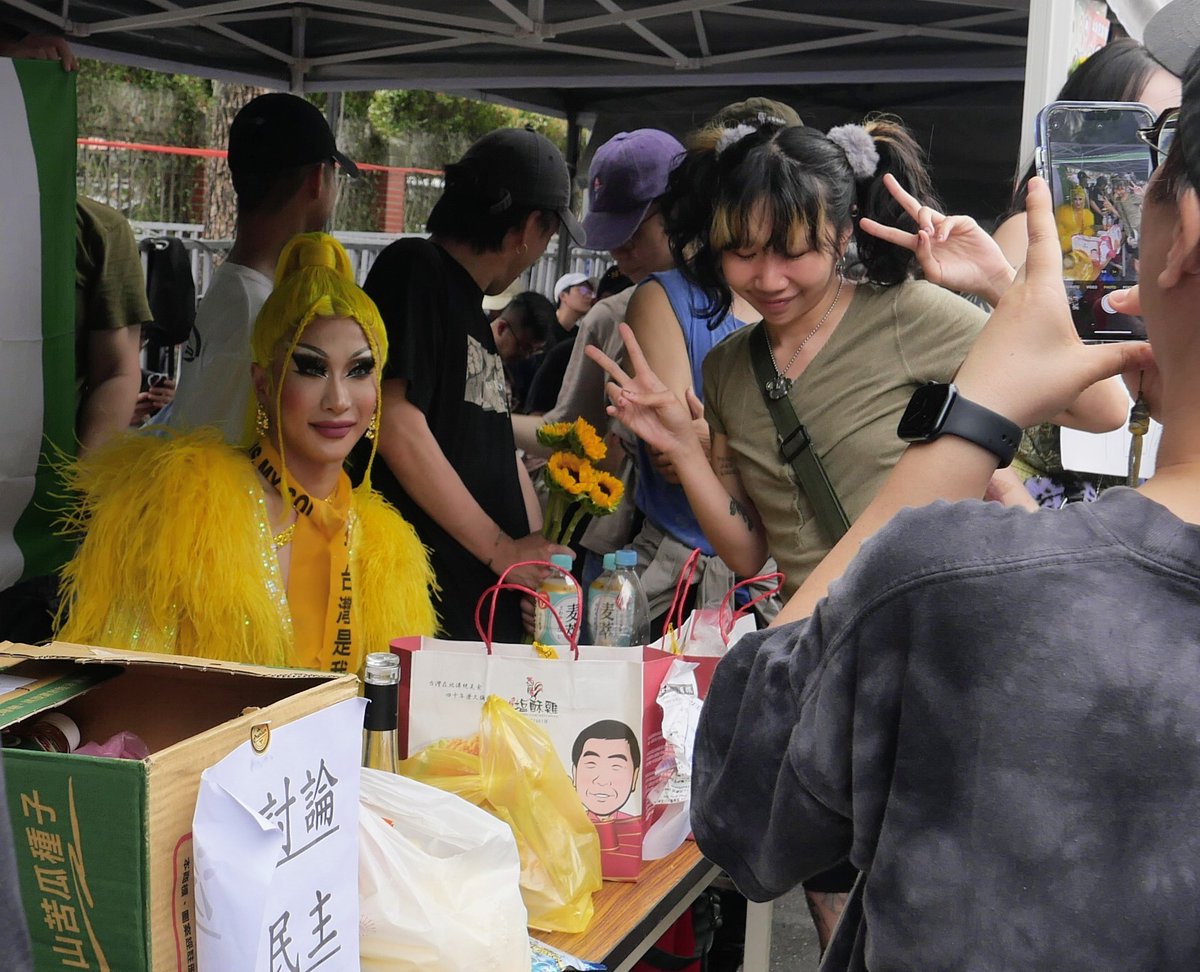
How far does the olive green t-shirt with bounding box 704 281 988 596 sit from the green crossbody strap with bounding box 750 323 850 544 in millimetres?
15

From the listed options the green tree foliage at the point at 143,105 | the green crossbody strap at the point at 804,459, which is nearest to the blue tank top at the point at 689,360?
the green crossbody strap at the point at 804,459

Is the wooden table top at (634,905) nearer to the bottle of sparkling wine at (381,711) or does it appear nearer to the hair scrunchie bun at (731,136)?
the bottle of sparkling wine at (381,711)

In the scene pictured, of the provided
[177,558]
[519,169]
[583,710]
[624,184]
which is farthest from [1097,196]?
[624,184]

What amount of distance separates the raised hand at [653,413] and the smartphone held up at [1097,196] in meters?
0.86

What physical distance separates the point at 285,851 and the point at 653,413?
1.40 meters

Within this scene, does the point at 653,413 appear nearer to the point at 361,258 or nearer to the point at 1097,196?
the point at 1097,196

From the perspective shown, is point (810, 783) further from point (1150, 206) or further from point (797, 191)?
point (797, 191)

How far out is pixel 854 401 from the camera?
2189 mm

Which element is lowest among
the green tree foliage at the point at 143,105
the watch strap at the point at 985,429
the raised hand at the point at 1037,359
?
the watch strap at the point at 985,429

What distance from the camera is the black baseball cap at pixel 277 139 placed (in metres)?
2.89

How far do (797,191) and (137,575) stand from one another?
4.24 ft

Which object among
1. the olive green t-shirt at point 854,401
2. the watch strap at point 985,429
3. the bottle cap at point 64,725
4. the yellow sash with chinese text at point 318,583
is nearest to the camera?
the watch strap at point 985,429

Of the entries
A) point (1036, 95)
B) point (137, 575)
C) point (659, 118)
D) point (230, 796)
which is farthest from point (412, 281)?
point (659, 118)

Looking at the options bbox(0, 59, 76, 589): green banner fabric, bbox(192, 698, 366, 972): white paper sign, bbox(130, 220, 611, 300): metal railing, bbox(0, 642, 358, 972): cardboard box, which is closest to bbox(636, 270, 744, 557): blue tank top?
bbox(0, 59, 76, 589): green banner fabric
